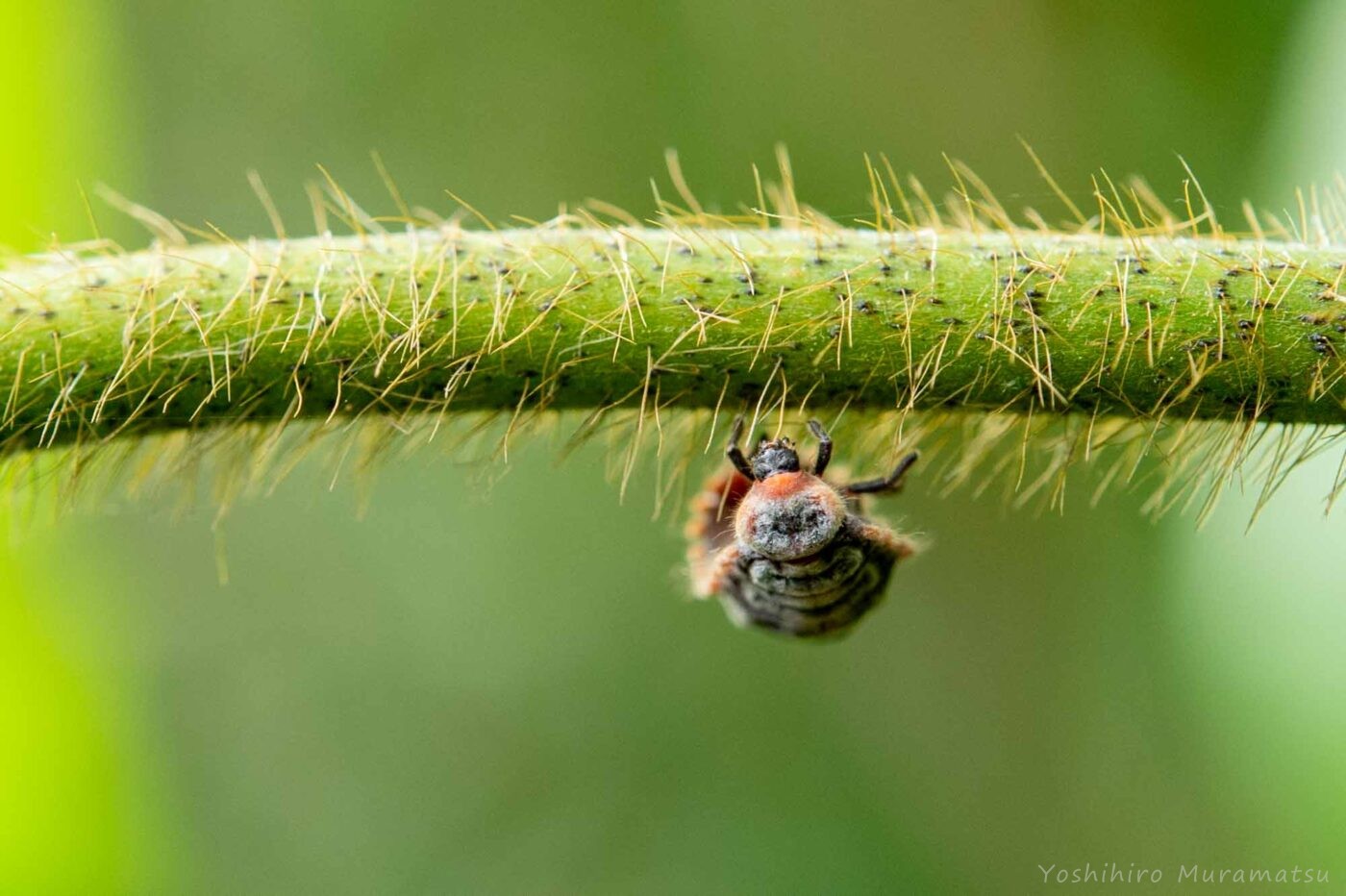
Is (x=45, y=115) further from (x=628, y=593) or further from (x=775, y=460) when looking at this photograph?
(x=628, y=593)

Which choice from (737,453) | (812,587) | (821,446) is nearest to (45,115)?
(737,453)

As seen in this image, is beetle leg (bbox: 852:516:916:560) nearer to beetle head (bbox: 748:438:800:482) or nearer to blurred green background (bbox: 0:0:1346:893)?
beetle head (bbox: 748:438:800:482)

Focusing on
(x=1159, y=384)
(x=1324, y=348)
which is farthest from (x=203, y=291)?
(x=1324, y=348)

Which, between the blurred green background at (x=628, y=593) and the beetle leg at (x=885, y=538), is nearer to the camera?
the beetle leg at (x=885, y=538)

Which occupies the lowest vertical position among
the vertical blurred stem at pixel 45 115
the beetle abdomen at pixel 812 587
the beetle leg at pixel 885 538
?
the beetle abdomen at pixel 812 587

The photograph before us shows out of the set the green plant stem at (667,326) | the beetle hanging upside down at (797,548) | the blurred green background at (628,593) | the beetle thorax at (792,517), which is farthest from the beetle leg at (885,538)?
the blurred green background at (628,593)

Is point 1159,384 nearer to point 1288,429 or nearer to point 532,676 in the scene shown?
point 1288,429

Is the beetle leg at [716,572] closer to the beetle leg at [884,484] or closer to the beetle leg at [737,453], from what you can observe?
the beetle leg at [737,453]
